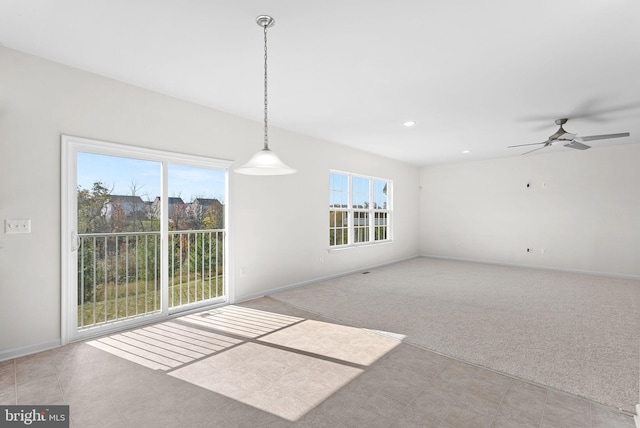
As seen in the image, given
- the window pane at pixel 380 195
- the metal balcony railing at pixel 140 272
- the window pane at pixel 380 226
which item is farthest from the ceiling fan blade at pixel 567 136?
the metal balcony railing at pixel 140 272

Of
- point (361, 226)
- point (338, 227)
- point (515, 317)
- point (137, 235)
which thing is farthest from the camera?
point (361, 226)

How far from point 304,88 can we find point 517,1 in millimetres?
2093

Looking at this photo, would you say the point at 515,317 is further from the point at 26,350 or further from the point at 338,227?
the point at 26,350

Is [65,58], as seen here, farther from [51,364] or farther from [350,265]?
[350,265]

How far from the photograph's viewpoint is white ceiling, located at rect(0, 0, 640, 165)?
6.96ft

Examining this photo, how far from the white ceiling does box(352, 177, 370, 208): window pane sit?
8.12ft

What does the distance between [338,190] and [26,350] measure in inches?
200

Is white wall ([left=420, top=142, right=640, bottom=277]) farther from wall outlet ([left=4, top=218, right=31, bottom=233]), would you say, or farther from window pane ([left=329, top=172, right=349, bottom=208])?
wall outlet ([left=4, top=218, right=31, bottom=233])

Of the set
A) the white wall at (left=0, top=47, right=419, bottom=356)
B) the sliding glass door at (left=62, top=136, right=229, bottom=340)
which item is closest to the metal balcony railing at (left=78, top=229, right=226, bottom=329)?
the sliding glass door at (left=62, top=136, right=229, bottom=340)

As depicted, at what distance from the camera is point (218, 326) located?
11.3ft

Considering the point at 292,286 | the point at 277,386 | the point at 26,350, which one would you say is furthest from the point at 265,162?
the point at 292,286

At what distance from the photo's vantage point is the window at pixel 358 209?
625 centimetres

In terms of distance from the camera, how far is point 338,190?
6348 millimetres

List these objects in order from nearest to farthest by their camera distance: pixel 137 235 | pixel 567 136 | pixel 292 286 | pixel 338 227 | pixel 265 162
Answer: pixel 265 162
pixel 137 235
pixel 567 136
pixel 292 286
pixel 338 227
